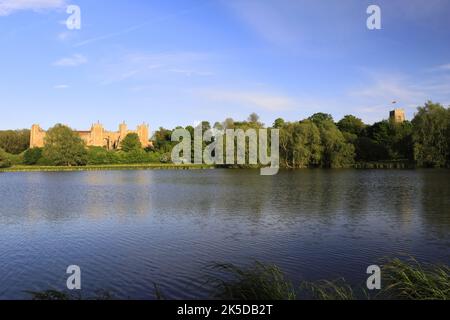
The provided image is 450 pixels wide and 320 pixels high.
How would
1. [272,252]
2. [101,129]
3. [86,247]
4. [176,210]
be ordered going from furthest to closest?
[101,129] < [176,210] < [86,247] < [272,252]

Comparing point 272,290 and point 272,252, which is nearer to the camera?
point 272,290

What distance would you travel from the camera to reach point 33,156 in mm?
82062

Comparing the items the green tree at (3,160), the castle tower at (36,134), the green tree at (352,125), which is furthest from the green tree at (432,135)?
the castle tower at (36,134)

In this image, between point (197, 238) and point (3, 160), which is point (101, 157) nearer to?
point (3, 160)

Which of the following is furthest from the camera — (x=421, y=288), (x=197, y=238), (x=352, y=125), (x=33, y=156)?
(x=33, y=156)

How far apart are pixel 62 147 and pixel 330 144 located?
4468 cm

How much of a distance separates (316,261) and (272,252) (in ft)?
4.38

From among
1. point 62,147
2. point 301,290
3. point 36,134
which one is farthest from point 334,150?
point 36,134

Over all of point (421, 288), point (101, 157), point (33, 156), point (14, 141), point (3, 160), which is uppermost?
point (14, 141)

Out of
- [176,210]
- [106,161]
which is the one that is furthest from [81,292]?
[106,161]

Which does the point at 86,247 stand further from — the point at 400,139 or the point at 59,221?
the point at 400,139
